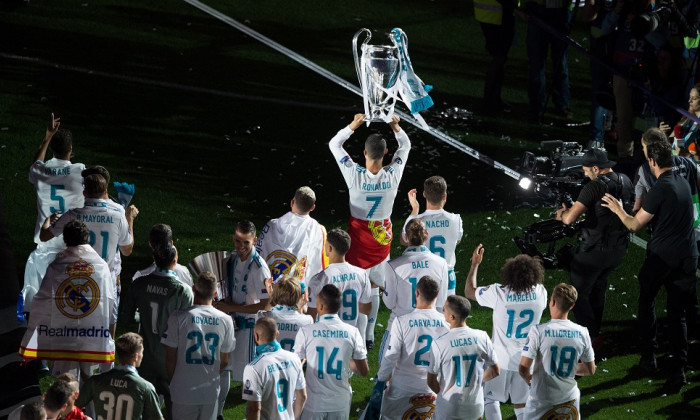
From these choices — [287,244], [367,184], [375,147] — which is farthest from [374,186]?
[287,244]

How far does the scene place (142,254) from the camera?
11.6 metres

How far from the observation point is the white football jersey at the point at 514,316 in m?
8.32

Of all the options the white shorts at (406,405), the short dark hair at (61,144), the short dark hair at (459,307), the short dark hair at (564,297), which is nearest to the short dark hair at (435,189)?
the short dark hair at (564,297)

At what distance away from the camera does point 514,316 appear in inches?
329

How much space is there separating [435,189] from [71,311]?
A: 320 cm

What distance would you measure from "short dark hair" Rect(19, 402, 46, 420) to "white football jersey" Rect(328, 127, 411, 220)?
4062mm

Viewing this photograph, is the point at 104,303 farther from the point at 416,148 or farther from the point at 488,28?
the point at 488,28

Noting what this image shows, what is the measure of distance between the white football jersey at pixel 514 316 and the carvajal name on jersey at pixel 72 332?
296 centimetres

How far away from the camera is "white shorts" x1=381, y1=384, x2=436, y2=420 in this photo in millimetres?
8000

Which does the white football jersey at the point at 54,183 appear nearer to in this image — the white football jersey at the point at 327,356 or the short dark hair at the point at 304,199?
the short dark hair at the point at 304,199

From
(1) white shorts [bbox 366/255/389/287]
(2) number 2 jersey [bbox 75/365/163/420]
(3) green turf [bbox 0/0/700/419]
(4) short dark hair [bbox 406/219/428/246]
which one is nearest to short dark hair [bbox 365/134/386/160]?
(1) white shorts [bbox 366/255/389/287]

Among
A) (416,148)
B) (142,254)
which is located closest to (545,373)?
(142,254)

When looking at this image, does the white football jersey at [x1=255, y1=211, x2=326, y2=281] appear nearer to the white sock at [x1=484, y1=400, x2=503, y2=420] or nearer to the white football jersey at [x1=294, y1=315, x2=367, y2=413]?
→ the white football jersey at [x1=294, y1=315, x2=367, y2=413]

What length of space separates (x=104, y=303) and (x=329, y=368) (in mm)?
1798
